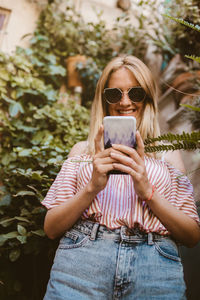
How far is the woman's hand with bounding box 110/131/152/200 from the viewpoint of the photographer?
1072mm

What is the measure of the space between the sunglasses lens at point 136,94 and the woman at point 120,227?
398 millimetres

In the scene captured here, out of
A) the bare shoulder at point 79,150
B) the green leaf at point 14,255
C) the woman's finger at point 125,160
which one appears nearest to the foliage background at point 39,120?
the green leaf at point 14,255

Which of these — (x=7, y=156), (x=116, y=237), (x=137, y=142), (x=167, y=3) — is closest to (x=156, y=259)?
(x=116, y=237)

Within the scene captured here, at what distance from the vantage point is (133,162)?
42.4 inches

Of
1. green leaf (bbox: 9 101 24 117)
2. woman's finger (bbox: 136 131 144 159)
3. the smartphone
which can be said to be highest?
green leaf (bbox: 9 101 24 117)

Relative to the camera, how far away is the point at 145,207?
4.13 ft

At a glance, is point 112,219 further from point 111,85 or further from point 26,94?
point 26,94

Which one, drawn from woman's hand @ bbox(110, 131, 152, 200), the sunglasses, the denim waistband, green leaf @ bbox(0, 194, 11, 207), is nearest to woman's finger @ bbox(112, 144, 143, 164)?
woman's hand @ bbox(110, 131, 152, 200)

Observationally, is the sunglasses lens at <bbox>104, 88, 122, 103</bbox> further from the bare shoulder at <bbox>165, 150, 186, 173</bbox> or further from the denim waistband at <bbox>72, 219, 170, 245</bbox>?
the denim waistband at <bbox>72, 219, 170, 245</bbox>

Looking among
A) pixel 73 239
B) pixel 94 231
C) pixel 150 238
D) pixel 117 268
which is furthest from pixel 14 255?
pixel 150 238

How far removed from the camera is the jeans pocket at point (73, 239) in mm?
1181

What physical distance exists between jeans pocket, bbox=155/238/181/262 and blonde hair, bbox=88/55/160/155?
67 cm

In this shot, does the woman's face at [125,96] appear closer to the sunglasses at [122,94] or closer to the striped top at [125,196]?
the sunglasses at [122,94]

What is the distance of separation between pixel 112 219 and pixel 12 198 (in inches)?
44.4
